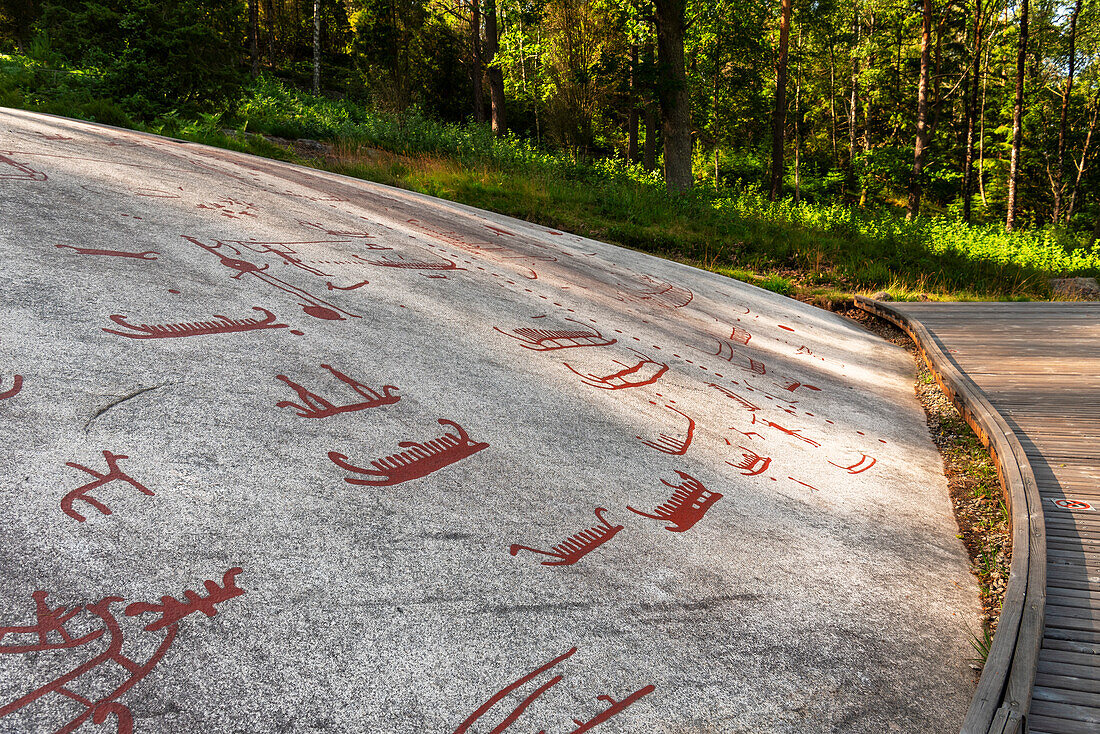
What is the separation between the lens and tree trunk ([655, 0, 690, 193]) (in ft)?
36.3

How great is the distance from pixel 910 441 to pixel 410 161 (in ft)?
27.4

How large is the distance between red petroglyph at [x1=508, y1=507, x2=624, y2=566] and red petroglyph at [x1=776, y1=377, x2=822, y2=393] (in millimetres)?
2543

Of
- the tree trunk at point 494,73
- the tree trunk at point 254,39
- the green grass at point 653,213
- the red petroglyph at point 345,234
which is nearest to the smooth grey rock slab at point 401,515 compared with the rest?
the red petroglyph at point 345,234

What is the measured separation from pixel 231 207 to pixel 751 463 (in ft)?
13.3

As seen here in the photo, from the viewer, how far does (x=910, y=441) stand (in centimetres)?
413

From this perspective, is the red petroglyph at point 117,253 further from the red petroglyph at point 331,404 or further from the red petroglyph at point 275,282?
the red petroglyph at point 331,404

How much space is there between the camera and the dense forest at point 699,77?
10.2m

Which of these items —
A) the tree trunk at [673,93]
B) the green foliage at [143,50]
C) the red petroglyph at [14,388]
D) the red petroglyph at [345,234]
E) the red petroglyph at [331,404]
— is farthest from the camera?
the tree trunk at [673,93]

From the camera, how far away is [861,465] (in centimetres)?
352

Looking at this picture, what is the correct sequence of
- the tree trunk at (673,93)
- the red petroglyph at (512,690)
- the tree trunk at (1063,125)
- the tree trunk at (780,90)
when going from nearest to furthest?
the red petroglyph at (512,690)
the tree trunk at (673,93)
the tree trunk at (780,90)
the tree trunk at (1063,125)

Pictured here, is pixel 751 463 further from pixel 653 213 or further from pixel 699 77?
pixel 699 77

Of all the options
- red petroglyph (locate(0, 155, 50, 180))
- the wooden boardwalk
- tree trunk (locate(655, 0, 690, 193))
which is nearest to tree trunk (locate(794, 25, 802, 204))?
tree trunk (locate(655, 0, 690, 193))

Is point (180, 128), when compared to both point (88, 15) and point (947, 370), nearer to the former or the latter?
point (88, 15)

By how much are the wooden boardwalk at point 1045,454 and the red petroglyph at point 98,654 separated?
2.13 metres
